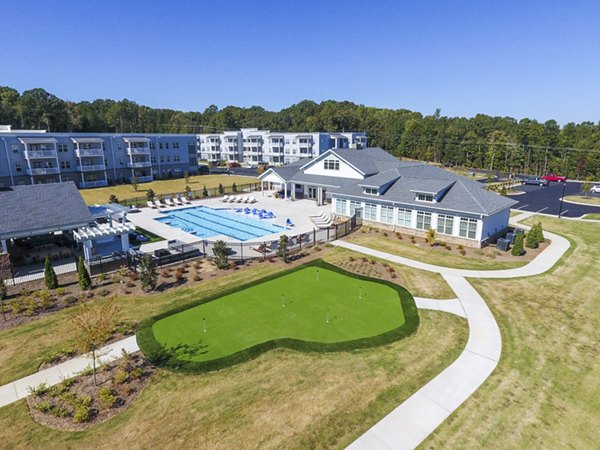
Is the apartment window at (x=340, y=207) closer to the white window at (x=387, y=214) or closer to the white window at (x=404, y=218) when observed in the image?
the white window at (x=387, y=214)

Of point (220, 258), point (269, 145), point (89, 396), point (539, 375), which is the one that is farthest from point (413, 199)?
point (269, 145)

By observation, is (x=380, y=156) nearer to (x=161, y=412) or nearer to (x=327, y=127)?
(x=161, y=412)

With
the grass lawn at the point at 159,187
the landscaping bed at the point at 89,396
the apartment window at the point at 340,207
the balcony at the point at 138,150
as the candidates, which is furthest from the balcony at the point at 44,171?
the landscaping bed at the point at 89,396

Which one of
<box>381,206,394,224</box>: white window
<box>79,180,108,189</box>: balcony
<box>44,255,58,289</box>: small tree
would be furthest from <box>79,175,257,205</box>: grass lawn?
<box>381,206,394,224</box>: white window

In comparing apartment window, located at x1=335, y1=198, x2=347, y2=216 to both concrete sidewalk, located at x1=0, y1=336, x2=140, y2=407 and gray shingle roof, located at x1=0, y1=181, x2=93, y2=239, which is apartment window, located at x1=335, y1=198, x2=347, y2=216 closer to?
gray shingle roof, located at x1=0, y1=181, x2=93, y2=239

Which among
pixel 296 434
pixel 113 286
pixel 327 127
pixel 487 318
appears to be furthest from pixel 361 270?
pixel 327 127

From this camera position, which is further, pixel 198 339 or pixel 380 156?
pixel 380 156

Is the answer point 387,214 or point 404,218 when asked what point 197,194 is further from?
point 404,218
